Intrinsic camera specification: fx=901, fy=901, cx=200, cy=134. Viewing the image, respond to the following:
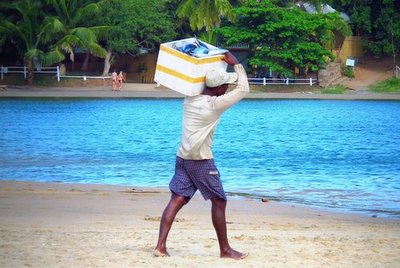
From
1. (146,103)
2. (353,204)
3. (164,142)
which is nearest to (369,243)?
(353,204)

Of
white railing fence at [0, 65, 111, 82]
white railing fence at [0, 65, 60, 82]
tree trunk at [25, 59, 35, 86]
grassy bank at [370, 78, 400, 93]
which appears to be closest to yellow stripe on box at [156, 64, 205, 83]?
tree trunk at [25, 59, 35, 86]

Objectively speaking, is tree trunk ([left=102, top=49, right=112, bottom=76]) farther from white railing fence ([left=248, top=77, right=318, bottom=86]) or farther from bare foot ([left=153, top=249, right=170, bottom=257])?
bare foot ([left=153, top=249, right=170, bottom=257])

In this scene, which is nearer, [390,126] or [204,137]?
[204,137]

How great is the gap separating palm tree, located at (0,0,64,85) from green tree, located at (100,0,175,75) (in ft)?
12.5

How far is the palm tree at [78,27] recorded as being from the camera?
49969 millimetres

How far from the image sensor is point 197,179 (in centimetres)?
795

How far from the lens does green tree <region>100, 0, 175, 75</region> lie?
5344 centimetres

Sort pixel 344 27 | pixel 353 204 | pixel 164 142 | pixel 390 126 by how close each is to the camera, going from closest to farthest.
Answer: pixel 353 204 < pixel 164 142 < pixel 390 126 < pixel 344 27

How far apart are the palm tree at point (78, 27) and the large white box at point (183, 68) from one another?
42.1 meters

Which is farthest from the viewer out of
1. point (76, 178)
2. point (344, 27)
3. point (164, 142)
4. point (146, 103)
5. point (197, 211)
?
point (344, 27)

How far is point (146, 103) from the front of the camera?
48062 millimetres

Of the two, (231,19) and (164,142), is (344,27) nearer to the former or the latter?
(231,19)

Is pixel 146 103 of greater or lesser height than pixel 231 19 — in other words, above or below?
below

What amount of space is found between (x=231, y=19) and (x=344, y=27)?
7108 mm
